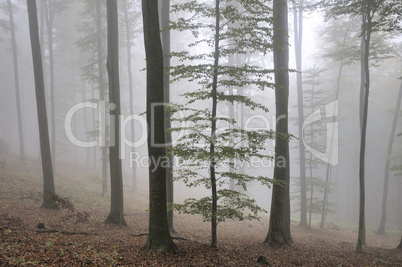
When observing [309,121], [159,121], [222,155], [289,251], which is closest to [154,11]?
[159,121]

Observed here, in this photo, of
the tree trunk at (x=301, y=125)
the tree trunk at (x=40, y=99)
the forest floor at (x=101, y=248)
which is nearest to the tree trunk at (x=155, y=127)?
the forest floor at (x=101, y=248)

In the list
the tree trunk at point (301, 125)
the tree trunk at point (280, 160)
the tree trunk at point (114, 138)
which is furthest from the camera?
the tree trunk at point (301, 125)

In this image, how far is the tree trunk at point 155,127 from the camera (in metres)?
5.98

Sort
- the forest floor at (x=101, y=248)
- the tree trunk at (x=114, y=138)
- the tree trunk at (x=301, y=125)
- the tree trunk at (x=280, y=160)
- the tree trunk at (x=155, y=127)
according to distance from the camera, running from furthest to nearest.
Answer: the tree trunk at (x=301, y=125) → the tree trunk at (x=114, y=138) → the tree trunk at (x=280, y=160) → the tree trunk at (x=155, y=127) → the forest floor at (x=101, y=248)

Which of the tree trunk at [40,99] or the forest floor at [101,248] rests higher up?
the tree trunk at [40,99]

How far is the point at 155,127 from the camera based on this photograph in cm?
611

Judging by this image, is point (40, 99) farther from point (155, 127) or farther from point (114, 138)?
point (155, 127)

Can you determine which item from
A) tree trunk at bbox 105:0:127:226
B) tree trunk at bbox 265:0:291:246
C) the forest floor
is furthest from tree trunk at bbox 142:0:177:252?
tree trunk at bbox 105:0:127:226

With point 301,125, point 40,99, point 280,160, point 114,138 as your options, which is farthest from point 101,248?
point 301,125

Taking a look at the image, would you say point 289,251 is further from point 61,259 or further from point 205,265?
point 61,259

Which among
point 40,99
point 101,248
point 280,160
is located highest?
point 40,99

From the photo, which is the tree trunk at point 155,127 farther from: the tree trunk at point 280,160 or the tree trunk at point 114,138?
the tree trunk at point 114,138

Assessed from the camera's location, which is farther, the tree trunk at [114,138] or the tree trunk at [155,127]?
the tree trunk at [114,138]

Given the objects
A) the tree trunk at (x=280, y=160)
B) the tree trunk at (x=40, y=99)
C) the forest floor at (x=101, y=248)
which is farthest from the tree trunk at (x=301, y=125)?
the tree trunk at (x=40, y=99)
